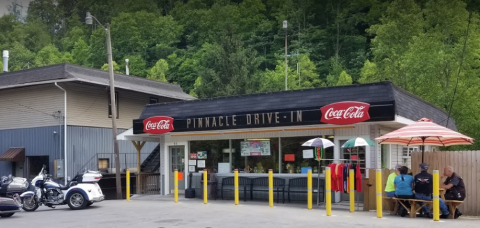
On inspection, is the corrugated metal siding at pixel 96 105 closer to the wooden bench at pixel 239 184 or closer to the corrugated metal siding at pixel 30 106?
the corrugated metal siding at pixel 30 106

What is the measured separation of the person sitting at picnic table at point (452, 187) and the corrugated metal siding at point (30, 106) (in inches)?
765

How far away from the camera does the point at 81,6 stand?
88000 mm

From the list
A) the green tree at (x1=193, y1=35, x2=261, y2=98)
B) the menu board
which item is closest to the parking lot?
the menu board

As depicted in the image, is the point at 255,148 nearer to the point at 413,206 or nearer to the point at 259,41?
the point at 413,206

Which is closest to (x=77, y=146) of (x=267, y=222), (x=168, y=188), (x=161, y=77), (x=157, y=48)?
(x=168, y=188)

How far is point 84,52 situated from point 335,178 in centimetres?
5586

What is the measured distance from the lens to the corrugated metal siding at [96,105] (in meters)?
27.4

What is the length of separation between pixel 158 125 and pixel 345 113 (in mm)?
8222

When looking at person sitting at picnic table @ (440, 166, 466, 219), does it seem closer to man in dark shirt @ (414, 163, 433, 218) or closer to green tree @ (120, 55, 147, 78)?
man in dark shirt @ (414, 163, 433, 218)

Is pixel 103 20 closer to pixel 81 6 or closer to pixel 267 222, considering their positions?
pixel 81 6

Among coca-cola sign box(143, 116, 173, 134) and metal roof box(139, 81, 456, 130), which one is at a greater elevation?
metal roof box(139, 81, 456, 130)

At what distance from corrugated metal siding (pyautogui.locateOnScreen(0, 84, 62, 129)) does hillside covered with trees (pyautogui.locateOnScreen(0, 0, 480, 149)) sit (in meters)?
19.4

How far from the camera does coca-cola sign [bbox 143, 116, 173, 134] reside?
21484 mm

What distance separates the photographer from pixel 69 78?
1032 inches
